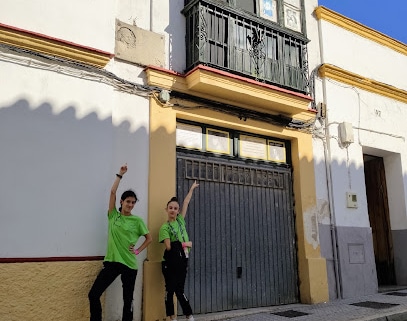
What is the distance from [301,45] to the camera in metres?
7.98

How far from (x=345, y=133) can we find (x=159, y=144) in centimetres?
423

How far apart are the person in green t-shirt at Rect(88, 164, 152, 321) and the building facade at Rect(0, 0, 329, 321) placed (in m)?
0.39

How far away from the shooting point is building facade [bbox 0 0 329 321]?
5.08 metres

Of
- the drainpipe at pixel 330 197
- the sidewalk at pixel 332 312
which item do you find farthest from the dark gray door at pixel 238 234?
the drainpipe at pixel 330 197

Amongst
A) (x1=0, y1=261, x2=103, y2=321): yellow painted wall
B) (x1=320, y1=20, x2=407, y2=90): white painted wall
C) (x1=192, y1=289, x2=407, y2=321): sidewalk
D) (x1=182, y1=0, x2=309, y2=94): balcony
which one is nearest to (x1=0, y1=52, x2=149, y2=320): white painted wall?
(x1=0, y1=261, x2=103, y2=321): yellow painted wall

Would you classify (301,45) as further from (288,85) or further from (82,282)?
(82,282)

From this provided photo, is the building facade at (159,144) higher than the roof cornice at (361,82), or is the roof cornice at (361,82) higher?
the roof cornice at (361,82)

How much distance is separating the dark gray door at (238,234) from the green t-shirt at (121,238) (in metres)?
1.44

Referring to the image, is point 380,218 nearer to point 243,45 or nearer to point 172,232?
point 243,45

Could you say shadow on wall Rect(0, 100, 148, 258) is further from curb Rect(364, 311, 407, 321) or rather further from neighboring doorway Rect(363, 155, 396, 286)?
neighboring doorway Rect(363, 155, 396, 286)

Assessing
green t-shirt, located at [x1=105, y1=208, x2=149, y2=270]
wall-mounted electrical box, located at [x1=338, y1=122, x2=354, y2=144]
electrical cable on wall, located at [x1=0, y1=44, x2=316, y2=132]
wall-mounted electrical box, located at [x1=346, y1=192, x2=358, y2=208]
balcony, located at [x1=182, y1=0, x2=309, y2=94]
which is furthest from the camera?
wall-mounted electrical box, located at [x1=338, y1=122, x2=354, y2=144]

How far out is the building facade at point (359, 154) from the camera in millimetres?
8125

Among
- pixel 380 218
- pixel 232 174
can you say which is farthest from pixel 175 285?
pixel 380 218

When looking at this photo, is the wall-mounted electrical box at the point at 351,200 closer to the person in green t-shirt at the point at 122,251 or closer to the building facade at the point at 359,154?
the building facade at the point at 359,154
